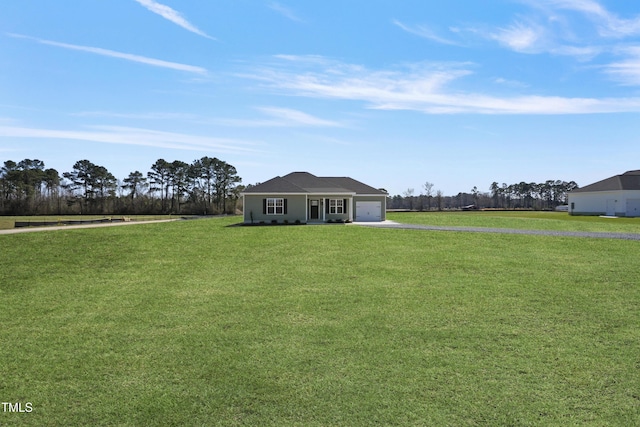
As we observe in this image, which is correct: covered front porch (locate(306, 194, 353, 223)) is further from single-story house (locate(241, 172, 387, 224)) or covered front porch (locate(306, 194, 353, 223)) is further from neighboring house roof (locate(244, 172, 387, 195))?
neighboring house roof (locate(244, 172, 387, 195))

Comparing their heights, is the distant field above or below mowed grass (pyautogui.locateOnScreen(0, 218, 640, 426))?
above

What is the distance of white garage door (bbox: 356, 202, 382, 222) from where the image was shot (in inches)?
1598

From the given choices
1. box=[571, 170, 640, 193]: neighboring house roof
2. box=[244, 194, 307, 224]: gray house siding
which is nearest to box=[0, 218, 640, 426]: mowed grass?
box=[244, 194, 307, 224]: gray house siding

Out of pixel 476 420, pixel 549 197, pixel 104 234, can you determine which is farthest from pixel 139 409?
pixel 549 197

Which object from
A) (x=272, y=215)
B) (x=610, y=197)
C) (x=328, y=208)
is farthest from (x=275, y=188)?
(x=610, y=197)

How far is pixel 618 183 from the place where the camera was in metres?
50.0

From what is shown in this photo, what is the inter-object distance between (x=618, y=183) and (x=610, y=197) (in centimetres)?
188

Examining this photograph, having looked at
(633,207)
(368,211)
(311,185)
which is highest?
(311,185)

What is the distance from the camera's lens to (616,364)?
6.25 metres

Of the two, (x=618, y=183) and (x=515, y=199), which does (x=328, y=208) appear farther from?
(x=515, y=199)

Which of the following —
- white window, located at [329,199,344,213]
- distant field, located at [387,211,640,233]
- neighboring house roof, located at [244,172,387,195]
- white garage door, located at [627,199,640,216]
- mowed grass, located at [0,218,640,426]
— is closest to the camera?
mowed grass, located at [0,218,640,426]

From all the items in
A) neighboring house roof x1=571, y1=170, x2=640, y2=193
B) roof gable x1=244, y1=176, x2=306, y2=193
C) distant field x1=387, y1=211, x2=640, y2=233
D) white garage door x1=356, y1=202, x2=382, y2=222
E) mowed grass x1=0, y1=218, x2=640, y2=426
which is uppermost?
neighboring house roof x1=571, y1=170, x2=640, y2=193

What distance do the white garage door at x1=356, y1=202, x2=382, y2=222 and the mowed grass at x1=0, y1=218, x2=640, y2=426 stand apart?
25391 mm

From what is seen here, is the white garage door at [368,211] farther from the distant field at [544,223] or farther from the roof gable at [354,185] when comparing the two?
the distant field at [544,223]
